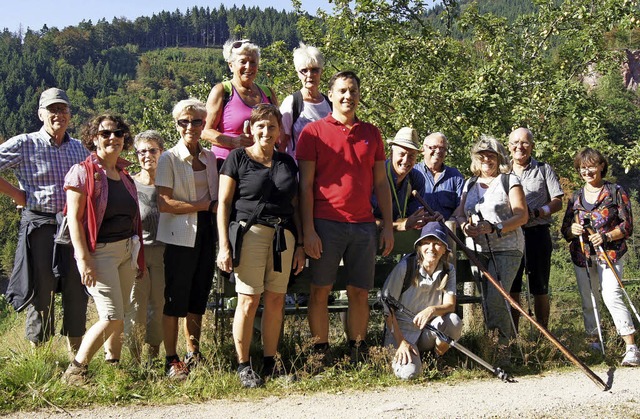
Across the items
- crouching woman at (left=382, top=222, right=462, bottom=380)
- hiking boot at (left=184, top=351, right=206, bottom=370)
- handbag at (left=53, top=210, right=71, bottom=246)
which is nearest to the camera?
handbag at (left=53, top=210, right=71, bottom=246)

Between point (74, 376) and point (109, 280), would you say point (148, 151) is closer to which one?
point (109, 280)

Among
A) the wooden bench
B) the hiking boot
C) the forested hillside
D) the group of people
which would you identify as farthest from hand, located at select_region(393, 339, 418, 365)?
the forested hillside

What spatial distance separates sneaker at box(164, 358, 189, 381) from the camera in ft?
15.2

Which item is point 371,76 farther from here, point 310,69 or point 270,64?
point 310,69

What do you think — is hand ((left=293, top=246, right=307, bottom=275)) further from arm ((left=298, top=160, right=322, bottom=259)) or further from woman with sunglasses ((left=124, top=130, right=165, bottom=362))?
woman with sunglasses ((left=124, top=130, right=165, bottom=362))

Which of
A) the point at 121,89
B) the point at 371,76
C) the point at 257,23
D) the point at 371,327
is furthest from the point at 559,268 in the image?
the point at 257,23

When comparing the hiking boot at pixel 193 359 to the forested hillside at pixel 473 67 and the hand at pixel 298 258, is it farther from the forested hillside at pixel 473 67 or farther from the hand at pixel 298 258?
the forested hillside at pixel 473 67

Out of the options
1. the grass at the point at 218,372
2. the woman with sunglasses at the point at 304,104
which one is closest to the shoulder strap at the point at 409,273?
the grass at the point at 218,372

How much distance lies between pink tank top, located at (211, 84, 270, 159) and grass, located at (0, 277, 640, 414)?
1.40 m

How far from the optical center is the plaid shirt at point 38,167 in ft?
15.9

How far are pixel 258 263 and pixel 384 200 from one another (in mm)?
1117

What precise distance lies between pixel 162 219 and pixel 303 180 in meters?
1.03

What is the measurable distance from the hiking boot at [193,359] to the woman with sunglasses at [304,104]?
162 centimetres

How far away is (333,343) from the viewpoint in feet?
19.3
